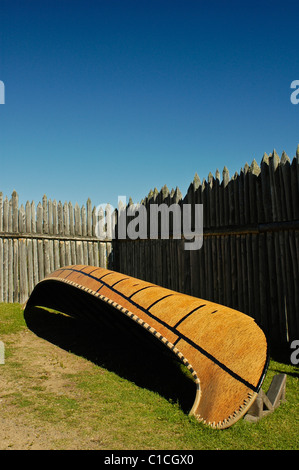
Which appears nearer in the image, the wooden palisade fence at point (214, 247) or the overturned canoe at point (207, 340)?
the overturned canoe at point (207, 340)

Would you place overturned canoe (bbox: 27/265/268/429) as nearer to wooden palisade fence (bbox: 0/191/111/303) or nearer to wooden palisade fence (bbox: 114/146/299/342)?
wooden palisade fence (bbox: 114/146/299/342)

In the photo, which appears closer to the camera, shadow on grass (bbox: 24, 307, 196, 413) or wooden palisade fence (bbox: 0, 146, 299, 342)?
shadow on grass (bbox: 24, 307, 196, 413)

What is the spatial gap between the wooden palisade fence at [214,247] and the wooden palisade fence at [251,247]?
2cm

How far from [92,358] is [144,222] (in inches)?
192

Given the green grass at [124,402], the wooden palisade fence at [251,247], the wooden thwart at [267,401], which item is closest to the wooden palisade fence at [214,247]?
the wooden palisade fence at [251,247]

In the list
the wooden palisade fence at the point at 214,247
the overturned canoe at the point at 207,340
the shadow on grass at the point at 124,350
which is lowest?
the shadow on grass at the point at 124,350

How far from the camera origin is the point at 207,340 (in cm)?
423

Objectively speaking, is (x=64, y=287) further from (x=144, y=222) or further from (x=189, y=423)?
(x=189, y=423)

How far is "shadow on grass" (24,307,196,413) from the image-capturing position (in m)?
4.91

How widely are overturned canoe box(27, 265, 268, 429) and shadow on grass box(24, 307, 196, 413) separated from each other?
0.52m

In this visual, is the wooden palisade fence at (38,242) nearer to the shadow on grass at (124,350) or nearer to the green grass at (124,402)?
the shadow on grass at (124,350)

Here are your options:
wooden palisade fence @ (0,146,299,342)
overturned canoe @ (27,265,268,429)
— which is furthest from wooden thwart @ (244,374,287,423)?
wooden palisade fence @ (0,146,299,342)

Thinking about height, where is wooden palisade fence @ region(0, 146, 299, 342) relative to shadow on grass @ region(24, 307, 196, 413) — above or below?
above

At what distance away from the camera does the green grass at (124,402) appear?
3.38 m
